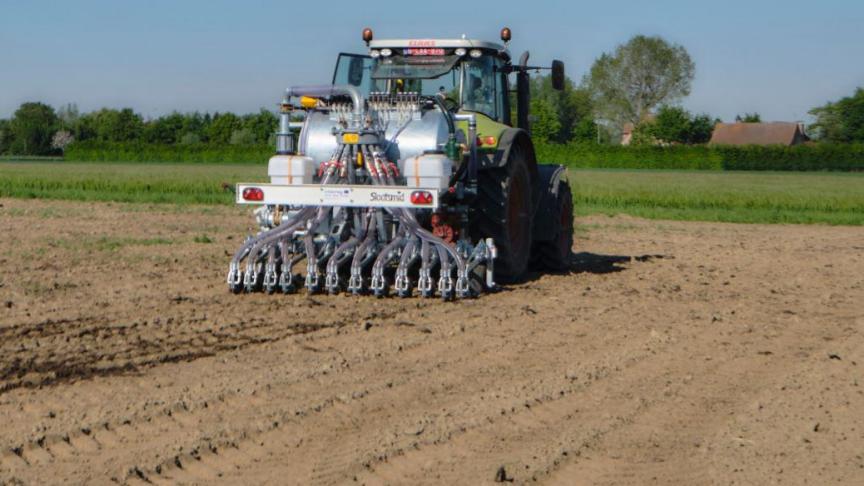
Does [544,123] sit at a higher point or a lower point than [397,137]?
higher

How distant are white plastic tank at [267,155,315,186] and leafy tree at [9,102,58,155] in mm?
86244

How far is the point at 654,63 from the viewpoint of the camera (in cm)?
10281

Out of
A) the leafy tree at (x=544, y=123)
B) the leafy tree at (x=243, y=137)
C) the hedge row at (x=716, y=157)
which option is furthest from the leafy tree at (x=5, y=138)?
the hedge row at (x=716, y=157)

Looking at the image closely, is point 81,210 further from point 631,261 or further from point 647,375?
point 647,375

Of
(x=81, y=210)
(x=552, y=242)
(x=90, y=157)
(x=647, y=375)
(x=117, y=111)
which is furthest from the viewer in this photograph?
(x=117, y=111)

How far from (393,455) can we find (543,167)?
836cm

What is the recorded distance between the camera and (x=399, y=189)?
10312 mm

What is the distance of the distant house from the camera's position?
100 meters

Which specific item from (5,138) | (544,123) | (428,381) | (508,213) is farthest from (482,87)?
(5,138)

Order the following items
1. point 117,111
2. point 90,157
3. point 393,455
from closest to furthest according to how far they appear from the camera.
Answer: point 393,455 → point 90,157 → point 117,111

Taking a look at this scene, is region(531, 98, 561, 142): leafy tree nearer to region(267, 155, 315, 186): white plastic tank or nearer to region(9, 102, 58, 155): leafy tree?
region(9, 102, 58, 155): leafy tree

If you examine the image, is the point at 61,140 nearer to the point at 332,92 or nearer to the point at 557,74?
the point at 557,74

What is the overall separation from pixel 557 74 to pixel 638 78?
92596 mm

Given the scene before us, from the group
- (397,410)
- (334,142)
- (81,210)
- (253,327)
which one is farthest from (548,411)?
(81,210)
